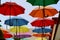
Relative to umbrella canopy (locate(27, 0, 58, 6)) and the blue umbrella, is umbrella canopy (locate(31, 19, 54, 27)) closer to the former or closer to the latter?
the blue umbrella

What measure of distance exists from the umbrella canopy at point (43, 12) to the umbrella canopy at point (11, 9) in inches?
7.1

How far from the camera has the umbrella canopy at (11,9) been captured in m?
2.88

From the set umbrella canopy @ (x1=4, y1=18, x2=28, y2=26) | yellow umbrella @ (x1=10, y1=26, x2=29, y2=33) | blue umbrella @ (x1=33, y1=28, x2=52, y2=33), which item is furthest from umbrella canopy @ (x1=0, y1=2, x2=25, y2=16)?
blue umbrella @ (x1=33, y1=28, x2=52, y2=33)

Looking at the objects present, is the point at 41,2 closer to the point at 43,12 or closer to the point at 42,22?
the point at 43,12

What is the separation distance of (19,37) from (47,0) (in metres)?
0.80

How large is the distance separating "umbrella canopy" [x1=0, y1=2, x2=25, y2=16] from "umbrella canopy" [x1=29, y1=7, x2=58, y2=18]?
0.59 ft

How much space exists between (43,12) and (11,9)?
1.51 ft

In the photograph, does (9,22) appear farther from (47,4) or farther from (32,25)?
(47,4)

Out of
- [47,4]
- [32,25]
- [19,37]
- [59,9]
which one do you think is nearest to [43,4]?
[47,4]

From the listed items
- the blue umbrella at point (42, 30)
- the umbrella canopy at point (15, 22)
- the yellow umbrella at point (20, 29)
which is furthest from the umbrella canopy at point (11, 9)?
the blue umbrella at point (42, 30)

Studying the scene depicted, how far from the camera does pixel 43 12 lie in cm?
297

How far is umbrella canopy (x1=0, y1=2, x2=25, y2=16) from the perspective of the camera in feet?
9.45

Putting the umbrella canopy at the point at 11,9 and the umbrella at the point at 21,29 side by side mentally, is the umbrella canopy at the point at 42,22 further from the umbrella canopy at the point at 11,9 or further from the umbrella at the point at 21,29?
the umbrella canopy at the point at 11,9

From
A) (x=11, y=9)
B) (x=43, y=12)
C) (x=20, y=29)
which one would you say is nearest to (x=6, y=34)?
(x=20, y=29)
